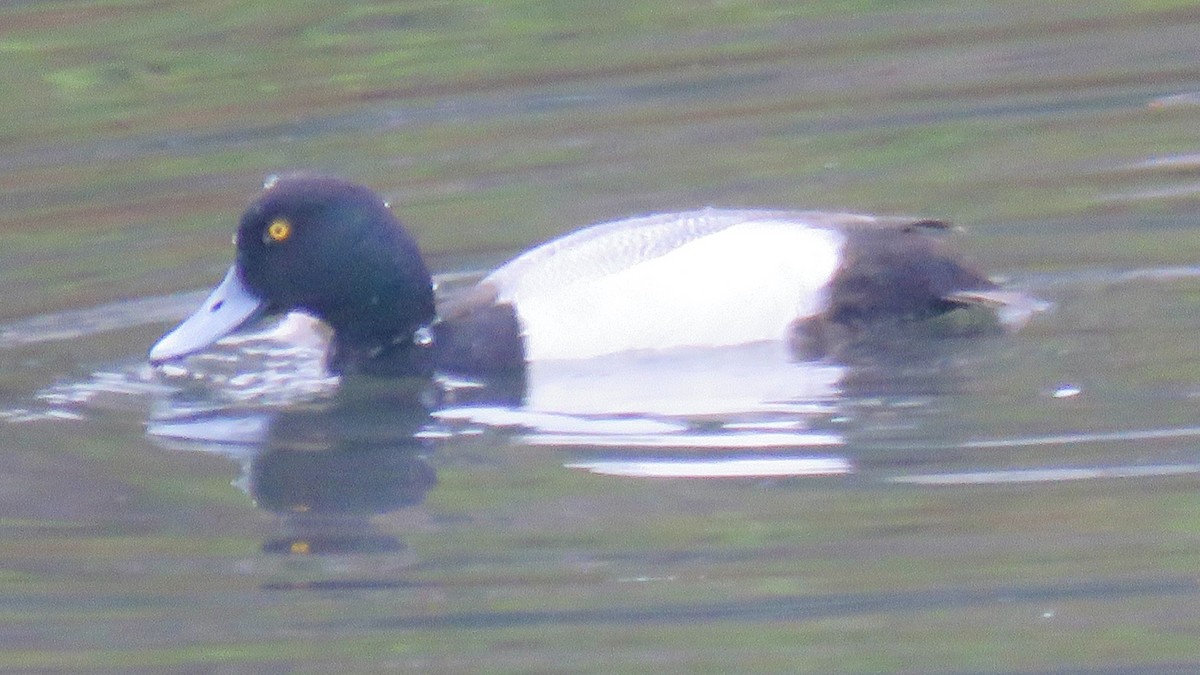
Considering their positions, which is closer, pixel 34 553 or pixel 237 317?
pixel 34 553

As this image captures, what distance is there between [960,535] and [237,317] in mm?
2760

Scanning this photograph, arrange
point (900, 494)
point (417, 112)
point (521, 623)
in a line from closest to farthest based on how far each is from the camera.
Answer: point (521, 623), point (900, 494), point (417, 112)

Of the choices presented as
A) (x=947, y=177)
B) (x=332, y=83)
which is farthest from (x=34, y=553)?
(x=332, y=83)

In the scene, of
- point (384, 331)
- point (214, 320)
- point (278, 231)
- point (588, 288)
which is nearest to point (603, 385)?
point (588, 288)

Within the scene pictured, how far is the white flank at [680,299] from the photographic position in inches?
281

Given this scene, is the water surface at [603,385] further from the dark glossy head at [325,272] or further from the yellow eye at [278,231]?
the yellow eye at [278,231]

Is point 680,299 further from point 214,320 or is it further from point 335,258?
point 214,320

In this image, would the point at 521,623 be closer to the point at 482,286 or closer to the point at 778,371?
the point at 778,371

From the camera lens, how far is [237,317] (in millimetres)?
7297

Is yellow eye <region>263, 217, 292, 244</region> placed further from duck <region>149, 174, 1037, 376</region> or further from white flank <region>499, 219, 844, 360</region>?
white flank <region>499, 219, 844, 360</region>

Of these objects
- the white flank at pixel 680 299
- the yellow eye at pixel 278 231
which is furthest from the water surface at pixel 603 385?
the yellow eye at pixel 278 231

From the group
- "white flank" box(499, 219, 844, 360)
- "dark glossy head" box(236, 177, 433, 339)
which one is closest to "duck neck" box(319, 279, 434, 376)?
"dark glossy head" box(236, 177, 433, 339)

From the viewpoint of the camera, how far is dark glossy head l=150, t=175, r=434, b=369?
7230mm

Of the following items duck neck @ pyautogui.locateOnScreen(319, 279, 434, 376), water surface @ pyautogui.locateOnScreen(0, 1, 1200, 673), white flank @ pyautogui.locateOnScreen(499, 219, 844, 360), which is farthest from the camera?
duck neck @ pyautogui.locateOnScreen(319, 279, 434, 376)
